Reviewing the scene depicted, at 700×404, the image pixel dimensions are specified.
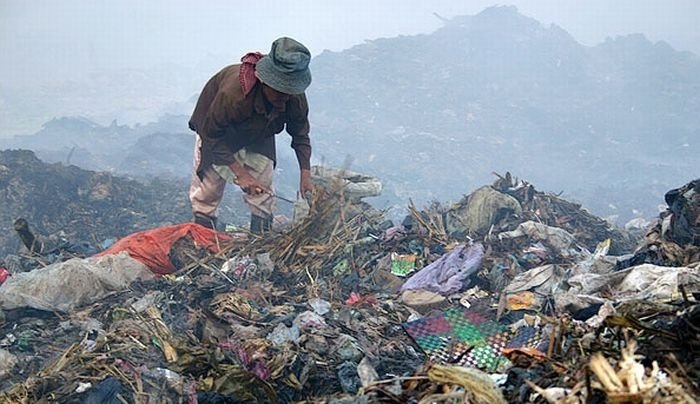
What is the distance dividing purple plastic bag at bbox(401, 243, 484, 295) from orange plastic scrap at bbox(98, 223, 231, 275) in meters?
1.75

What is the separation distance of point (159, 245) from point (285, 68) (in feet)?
6.16

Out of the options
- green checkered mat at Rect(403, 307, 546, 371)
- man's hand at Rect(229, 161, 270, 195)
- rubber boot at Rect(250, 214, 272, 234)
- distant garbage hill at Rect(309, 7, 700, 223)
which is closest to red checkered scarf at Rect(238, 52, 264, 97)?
man's hand at Rect(229, 161, 270, 195)

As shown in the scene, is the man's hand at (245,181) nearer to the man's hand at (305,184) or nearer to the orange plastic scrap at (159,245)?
the man's hand at (305,184)

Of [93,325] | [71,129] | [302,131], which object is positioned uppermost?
[302,131]

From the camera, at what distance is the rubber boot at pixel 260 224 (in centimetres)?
537

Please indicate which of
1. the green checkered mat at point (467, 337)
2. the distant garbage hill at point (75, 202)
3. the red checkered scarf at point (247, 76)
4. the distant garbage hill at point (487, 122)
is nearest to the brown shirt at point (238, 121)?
the red checkered scarf at point (247, 76)

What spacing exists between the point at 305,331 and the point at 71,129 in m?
19.2

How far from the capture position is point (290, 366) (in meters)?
2.86

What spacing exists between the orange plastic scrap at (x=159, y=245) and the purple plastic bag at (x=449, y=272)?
175 centimetres

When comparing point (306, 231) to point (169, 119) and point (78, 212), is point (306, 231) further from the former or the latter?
point (169, 119)

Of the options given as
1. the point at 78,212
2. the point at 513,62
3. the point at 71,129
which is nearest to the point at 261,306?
the point at 78,212

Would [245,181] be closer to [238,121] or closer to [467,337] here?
[238,121]

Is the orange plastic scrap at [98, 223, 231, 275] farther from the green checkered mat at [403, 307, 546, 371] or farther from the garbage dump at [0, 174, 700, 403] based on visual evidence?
the green checkered mat at [403, 307, 546, 371]

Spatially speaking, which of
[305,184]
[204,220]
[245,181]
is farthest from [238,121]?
[204,220]
